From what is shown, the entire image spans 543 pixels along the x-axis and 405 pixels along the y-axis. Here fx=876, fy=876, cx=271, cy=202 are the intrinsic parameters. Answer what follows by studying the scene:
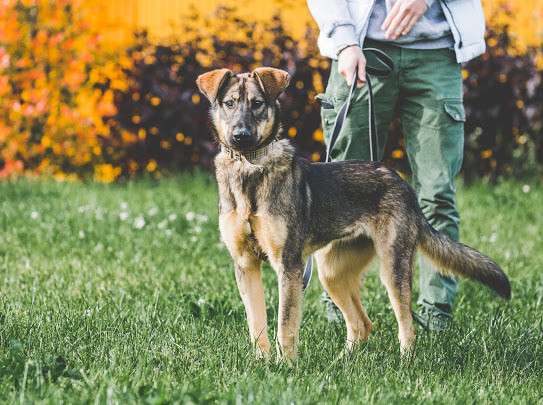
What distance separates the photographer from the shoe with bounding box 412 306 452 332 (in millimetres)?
4793

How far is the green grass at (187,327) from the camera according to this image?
346cm

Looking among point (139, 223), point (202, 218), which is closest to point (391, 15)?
point (202, 218)

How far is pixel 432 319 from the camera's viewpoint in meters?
4.93

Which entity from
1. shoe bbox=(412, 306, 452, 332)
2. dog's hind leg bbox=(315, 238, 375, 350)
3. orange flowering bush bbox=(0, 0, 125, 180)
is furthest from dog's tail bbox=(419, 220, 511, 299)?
orange flowering bush bbox=(0, 0, 125, 180)

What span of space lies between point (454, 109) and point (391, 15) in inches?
24.9

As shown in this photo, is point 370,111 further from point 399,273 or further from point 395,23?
point 399,273

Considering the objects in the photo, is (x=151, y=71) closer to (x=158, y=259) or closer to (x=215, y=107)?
(x=158, y=259)

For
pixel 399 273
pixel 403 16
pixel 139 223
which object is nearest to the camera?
pixel 399 273

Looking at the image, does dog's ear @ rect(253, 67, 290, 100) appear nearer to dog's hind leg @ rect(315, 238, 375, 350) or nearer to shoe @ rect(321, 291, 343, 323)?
dog's hind leg @ rect(315, 238, 375, 350)

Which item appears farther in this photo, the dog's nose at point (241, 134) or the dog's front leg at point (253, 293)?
the dog's front leg at point (253, 293)

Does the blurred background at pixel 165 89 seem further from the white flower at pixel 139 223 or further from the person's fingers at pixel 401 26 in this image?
the person's fingers at pixel 401 26

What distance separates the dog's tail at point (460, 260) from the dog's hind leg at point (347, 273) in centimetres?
30

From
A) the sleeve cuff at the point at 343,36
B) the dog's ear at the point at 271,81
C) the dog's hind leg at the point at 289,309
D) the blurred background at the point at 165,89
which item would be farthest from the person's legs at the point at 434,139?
the blurred background at the point at 165,89

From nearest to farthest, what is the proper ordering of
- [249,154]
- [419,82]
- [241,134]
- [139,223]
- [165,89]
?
1. [241,134]
2. [249,154]
3. [419,82]
4. [139,223]
5. [165,89]
